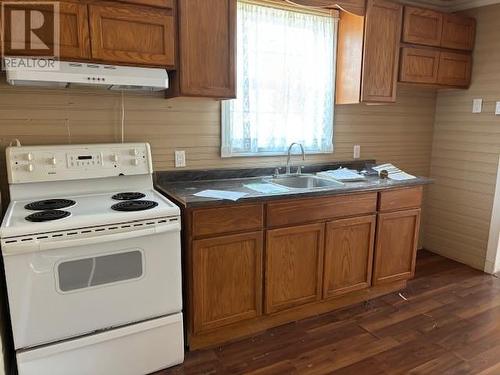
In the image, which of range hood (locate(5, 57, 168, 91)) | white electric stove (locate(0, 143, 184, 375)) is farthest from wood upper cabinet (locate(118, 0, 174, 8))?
white electric stove (locate(0, 143, 184, 375))

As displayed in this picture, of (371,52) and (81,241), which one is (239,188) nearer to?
(81,241)

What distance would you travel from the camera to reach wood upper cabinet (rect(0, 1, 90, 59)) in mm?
1775

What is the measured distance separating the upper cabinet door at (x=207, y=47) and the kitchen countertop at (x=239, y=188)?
600 mm

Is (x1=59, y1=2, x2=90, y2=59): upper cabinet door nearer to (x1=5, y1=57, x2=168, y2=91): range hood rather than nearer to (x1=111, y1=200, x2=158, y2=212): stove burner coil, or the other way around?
(x1=5, y1=57, x2=168, y2=91): range hood

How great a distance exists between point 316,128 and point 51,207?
206 centimetres

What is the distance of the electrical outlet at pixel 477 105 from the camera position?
3279 millimetres

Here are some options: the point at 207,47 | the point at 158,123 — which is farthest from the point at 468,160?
the point at 158,123

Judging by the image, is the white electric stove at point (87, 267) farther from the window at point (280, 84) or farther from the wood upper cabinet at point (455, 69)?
the wood upper cabinet at point (455, 69)

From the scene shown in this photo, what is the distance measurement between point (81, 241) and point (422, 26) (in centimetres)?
300

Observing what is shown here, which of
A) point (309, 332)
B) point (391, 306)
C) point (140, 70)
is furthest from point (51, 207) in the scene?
point (391, 306)

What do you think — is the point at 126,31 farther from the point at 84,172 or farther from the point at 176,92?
the point at 84,172

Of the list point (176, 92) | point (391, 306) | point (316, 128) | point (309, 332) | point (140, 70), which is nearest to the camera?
point (140, 70)

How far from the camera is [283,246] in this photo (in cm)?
234

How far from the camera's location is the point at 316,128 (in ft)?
10.1
